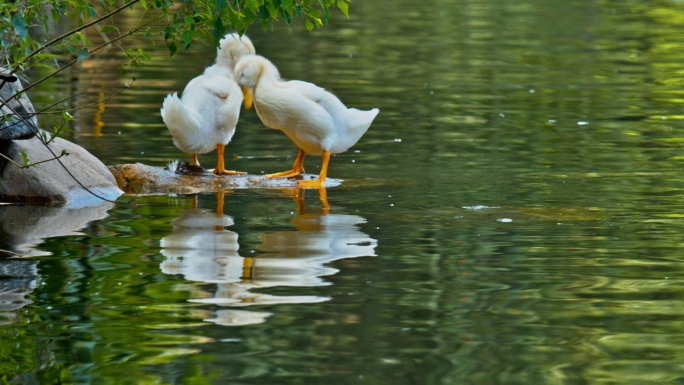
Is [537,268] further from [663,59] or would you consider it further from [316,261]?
[663,59]

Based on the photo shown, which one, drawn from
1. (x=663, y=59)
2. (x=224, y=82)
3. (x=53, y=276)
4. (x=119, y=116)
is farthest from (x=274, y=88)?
(x=663, y=59)

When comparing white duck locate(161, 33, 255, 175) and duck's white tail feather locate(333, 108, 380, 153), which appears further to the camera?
duck's white tail feather locate(333, 108, 380, 153)

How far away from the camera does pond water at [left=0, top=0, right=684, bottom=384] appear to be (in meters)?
5.20

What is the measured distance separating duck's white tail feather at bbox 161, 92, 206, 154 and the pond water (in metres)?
0.66

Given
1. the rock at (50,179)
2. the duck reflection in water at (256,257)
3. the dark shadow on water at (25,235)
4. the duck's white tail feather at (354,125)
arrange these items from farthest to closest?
the duck's white tail feather at (354,125), the rock at (50,179), the dark shadow on water at (25,235), the duck reflection in water at (256,257)

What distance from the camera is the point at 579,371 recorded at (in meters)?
5.01

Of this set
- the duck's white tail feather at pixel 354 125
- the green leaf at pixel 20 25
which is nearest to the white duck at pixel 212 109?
the duck's white tail feather at pixel 354 125

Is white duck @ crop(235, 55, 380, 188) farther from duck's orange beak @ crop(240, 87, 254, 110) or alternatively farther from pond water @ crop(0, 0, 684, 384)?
pond water @ crop(0, 0, 684, 384)

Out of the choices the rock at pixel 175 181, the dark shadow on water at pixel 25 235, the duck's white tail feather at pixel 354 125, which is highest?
the duck's white tail feather at pixel 354 125

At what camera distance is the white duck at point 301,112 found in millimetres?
9820

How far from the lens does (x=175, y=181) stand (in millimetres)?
9938

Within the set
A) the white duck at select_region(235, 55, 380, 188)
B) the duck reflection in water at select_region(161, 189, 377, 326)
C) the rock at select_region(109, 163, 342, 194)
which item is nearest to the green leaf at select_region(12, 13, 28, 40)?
the duck reflection in water at select_region(161, 189, 377, 326)

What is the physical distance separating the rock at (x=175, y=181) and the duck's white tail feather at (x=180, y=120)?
1.03ft

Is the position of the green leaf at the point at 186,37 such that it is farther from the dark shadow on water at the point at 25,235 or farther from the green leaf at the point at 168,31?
the dark shadow on water at the point at 25,235
